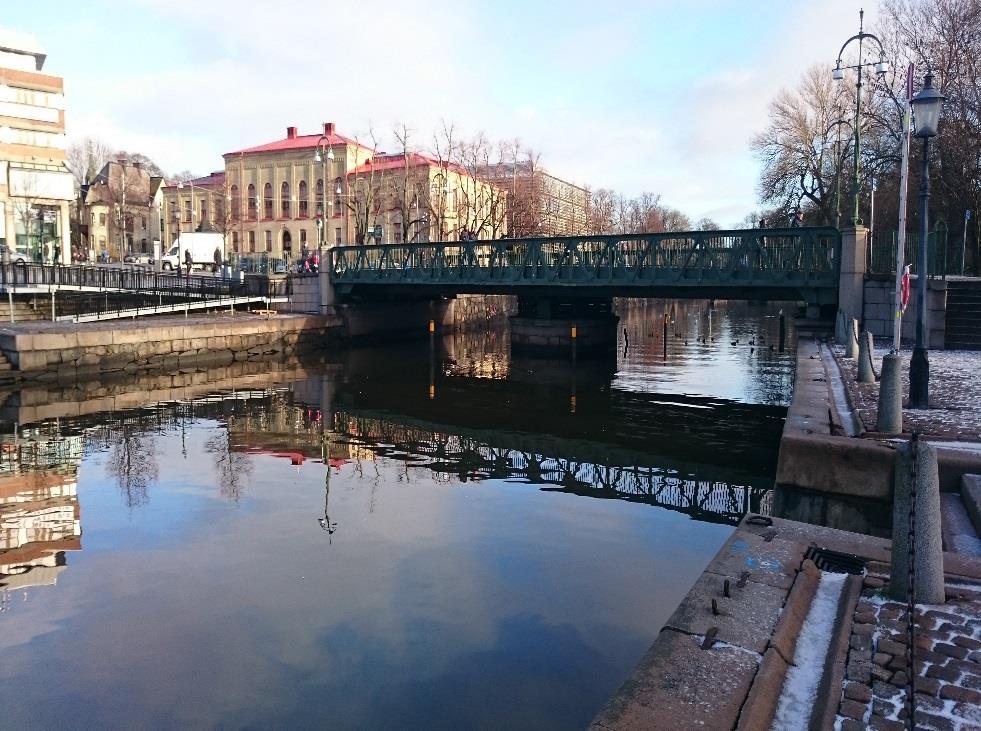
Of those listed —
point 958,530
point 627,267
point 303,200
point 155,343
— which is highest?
point 303,200

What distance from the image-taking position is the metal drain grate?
6.84m

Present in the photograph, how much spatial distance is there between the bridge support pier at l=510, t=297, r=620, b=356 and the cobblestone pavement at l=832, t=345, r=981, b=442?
20.1 m

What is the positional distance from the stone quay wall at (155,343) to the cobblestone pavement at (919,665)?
92.4 feet

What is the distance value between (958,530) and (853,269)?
787 inches

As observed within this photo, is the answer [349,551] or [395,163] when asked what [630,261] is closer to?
[349,551]

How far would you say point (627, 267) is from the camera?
3272cm

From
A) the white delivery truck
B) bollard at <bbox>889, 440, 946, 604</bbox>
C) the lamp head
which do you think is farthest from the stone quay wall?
bollard at <bbox>889, 440, 946, 604</bbox>

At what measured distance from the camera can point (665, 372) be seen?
33219mm

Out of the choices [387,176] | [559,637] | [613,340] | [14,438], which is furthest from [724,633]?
[387,176]

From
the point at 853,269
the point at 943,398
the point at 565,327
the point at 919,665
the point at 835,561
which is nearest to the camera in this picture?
the point at 919,665

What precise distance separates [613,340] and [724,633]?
3793 cm

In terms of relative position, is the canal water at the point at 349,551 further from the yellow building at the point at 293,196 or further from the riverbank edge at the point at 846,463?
the yellow building at the point at 293,196

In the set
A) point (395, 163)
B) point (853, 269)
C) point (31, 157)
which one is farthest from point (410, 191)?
point (853, 269)

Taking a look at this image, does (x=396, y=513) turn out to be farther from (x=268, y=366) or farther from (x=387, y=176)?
(x=387, y=176)
